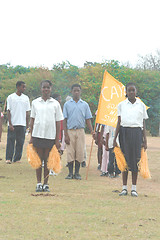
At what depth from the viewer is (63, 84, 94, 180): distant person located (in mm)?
10859

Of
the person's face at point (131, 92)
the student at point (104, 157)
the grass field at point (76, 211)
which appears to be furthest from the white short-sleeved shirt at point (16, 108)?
the person's face at point (131, 92)

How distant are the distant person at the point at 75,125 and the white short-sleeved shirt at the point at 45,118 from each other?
2341 mm

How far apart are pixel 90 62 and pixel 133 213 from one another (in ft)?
203

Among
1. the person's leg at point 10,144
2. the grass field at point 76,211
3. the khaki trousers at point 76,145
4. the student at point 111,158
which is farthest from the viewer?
the person's leg at point 10,144

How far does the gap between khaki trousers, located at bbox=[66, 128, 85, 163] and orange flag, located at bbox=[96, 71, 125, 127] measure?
0.70 metres

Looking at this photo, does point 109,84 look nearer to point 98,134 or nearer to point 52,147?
point 98,134

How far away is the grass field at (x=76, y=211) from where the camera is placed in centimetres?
549

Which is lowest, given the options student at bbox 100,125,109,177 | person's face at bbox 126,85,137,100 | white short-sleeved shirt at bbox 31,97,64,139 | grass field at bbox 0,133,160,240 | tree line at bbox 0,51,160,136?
grass field at bbox 0,133,160,240

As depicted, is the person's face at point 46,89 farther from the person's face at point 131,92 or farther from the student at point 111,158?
the student at point 111,158

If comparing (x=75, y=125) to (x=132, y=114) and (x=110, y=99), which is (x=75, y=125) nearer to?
(x=110, y=99)

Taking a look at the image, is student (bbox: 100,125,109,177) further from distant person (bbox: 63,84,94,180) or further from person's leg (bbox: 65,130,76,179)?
person's leg (bbox: 65,130,76,179)

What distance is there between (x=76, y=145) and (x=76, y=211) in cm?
436

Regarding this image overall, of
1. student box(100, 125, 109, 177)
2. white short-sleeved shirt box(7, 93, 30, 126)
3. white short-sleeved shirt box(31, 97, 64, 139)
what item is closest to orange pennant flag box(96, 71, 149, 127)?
student box(100, 125, 109, 177)

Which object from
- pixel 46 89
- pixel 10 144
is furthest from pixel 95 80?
pixel 46 89
